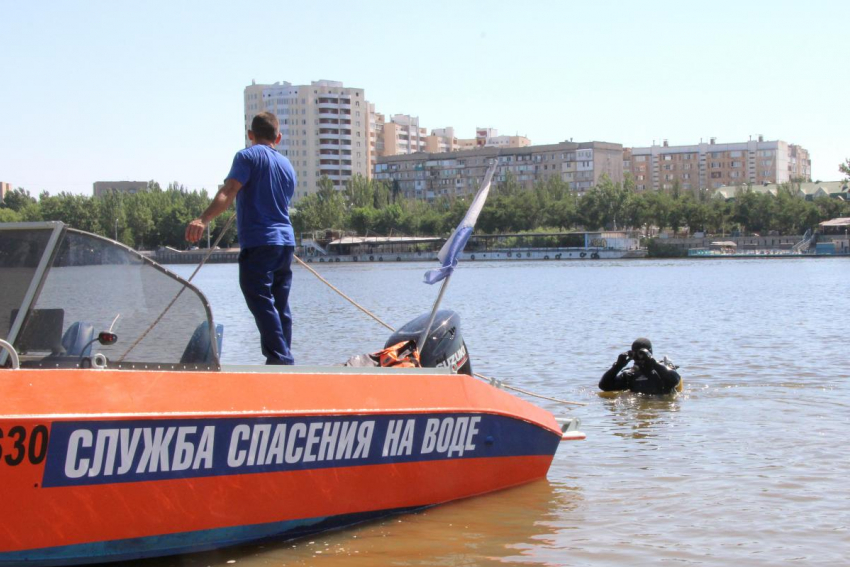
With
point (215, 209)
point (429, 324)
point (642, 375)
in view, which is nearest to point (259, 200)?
point (215, 209)

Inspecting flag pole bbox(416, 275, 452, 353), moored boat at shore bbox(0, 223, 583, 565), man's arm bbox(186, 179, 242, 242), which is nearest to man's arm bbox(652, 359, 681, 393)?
flag pole bbox(416, 275, 452, 353)

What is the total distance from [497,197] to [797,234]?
147 feet

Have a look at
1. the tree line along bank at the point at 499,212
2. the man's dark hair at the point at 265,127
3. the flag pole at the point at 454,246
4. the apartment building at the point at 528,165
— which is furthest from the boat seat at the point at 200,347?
the apartment building at the point at 528,165

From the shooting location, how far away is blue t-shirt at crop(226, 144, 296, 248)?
6145 mm

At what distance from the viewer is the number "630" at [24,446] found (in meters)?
4.48

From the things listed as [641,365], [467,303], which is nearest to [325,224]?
[467,303]

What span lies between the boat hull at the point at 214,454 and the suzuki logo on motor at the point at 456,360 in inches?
23.4

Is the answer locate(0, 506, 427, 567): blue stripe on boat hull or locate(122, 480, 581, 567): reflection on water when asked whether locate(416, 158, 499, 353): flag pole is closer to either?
locate(122, 480, 581, 567): reflection on water

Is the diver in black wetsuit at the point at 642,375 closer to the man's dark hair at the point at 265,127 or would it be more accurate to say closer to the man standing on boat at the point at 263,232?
the man standing on boat at the point at 263,232

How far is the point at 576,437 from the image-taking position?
788 centimetres

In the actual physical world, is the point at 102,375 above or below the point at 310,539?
above

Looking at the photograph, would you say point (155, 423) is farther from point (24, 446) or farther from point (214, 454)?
point (24, 446)

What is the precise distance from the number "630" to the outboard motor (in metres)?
2.88

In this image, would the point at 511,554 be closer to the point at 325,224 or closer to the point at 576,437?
the point at 576,437
